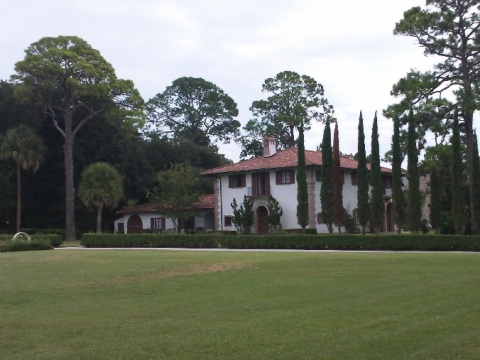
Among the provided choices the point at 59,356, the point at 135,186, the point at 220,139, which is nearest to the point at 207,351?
the point at 59,356

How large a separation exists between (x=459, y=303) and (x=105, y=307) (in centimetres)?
666

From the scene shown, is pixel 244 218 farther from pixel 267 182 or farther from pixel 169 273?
pixel 169 273

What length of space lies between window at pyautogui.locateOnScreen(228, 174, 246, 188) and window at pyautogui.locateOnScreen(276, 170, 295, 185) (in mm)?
3060

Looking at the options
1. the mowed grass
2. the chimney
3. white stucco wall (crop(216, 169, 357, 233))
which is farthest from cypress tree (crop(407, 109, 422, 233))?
the mowed grass

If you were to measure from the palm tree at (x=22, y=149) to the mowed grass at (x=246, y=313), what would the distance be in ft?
104

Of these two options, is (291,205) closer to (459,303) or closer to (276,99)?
(276,99)

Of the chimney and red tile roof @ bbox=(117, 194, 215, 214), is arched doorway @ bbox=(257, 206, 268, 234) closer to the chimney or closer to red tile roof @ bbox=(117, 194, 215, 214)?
the chimney

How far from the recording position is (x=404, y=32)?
124 ft

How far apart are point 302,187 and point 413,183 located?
9.67m

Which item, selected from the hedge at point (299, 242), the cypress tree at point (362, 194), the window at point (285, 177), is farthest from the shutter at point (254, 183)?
the hedge at point (299, 242)

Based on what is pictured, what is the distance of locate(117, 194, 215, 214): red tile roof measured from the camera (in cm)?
5272

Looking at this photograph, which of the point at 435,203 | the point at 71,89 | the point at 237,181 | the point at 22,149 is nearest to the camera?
the point at 435,203

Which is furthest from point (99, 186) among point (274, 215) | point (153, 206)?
Answer: point (274, 215)

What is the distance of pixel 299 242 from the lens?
109ft
